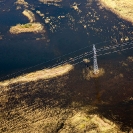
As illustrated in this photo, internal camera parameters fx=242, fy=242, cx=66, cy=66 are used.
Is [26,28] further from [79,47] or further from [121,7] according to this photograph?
[121,7]

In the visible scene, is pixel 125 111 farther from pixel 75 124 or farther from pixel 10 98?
pixel 10 98

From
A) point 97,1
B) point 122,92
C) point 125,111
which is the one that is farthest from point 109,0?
point 125,111

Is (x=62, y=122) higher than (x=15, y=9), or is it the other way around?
(x=15, y=9)

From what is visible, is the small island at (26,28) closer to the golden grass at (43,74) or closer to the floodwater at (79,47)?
the floodwater at (79,47)

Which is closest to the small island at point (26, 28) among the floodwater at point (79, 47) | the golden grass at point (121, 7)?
the floodwater at point (79, 47)

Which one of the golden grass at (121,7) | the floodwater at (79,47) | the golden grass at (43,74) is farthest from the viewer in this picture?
the golden grass at (121,7)
